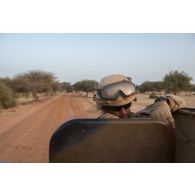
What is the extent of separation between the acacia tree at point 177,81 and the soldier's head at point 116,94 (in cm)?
4462

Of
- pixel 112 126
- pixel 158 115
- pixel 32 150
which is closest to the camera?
pixel 112 126

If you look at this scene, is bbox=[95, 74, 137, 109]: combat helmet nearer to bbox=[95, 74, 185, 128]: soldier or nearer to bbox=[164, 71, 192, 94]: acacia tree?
bbox=[95, 74, 185, 128]: soldier

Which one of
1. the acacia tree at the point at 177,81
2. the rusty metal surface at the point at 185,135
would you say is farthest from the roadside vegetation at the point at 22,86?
the rusty metal surface at the point at 185,135

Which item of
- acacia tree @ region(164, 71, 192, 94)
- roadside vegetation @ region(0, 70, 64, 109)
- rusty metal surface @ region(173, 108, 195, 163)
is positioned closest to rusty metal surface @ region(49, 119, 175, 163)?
rusty metal surface @ region(173, 108, 195, 163)

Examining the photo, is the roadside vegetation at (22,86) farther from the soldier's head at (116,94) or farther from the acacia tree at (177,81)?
the soldier's head at (116,94)

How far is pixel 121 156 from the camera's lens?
1.43m

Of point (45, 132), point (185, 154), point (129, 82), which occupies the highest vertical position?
point (129, 82)

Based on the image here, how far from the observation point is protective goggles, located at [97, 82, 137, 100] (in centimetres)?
167

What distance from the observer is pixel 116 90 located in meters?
1.67

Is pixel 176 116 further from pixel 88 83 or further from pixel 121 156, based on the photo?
pixel 88 83

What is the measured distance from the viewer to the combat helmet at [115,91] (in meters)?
1.67

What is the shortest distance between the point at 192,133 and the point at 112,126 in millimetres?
921

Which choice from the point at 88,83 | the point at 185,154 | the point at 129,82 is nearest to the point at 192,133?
the point at 185,154

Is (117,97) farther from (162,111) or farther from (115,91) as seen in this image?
(162,111)
